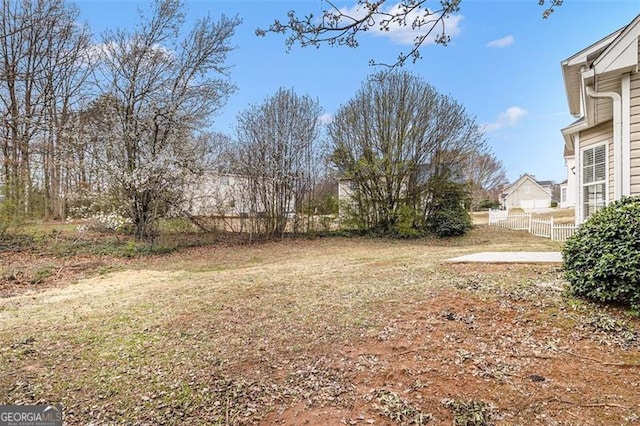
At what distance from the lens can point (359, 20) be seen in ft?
8.18

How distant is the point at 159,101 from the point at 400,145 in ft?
27.3

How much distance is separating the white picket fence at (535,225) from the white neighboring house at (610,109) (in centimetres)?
323

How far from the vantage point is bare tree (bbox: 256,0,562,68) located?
2436 millimetres

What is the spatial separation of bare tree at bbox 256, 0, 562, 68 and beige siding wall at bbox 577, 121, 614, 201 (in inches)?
202

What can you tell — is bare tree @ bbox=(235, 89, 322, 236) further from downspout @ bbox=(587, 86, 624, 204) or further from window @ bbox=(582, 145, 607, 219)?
downspout @ bbox=(587, 86, 624, 204)

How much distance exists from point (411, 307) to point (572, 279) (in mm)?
1777

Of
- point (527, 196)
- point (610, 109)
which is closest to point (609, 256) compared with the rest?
point (610, 109)

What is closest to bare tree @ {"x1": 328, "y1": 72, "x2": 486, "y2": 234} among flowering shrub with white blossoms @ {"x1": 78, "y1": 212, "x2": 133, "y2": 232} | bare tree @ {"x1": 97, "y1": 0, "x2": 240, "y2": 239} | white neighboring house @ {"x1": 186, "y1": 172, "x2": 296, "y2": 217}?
white neighboring house @ {"x1": 186, "y1": 172, "x2": 296, "y2": 217}

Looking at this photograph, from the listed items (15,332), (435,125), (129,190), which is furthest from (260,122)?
(15,332)

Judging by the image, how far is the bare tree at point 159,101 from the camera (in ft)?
33.5

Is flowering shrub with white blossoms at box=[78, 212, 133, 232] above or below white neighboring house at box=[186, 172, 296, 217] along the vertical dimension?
below

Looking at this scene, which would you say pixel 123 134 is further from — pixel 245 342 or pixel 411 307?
pixel 411 307

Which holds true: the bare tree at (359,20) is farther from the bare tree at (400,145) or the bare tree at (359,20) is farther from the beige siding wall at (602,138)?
the bare tree at (400,145)

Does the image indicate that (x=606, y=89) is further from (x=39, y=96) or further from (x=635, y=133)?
(x=39, y=96)
